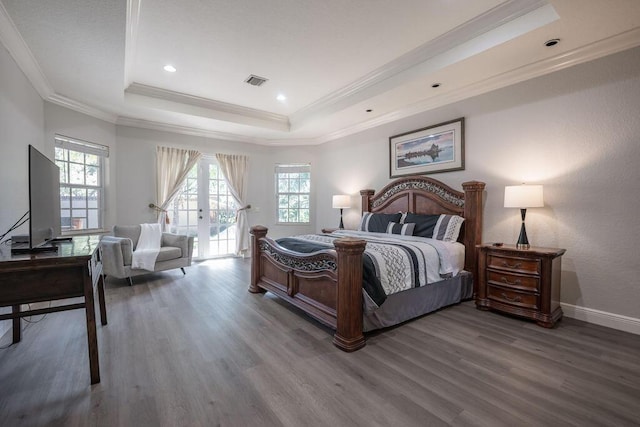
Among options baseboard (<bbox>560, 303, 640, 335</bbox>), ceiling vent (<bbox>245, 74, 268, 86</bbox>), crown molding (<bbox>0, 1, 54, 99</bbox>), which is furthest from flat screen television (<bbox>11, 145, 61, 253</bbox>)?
baseboard (<bbox>560, 303, 640, 335</bbox>)

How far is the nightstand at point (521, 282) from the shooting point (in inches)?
103

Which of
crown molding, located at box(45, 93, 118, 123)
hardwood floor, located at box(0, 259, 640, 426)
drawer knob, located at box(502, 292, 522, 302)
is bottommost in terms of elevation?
hardwood floor, located at box(0, 259, 640, 426)

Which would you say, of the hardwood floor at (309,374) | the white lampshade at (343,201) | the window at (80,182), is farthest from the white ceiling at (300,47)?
the hardwood floor at (309,374)

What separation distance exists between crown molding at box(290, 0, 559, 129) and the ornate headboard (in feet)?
4.52

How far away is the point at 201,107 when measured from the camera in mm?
4539

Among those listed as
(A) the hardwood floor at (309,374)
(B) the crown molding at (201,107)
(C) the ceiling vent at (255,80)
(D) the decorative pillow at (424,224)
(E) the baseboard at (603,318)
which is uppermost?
(C) the ceiling vent at (255,80)

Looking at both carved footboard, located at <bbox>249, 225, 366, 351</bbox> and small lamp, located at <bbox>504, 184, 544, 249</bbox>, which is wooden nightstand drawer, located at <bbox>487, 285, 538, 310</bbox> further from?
carved footboard, located at <bbox>249, 225, 366, 351</bbox>

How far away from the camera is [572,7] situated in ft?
7.00

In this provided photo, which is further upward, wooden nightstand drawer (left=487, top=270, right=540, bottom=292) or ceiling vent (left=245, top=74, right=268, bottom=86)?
ceiling vent (left=245, top=74, right=268, bottom=86)

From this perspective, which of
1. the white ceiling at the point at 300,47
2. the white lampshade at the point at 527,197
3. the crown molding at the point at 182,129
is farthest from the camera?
the crown molding at the point at 182,129

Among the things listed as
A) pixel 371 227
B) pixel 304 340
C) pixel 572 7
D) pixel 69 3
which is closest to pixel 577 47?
pixel 572 7

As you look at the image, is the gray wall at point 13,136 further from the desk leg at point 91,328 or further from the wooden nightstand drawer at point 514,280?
the wooden nightstand drawer at point 514,280

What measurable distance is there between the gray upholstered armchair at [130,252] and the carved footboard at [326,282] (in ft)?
5.41

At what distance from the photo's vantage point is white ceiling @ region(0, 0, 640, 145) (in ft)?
7.68
